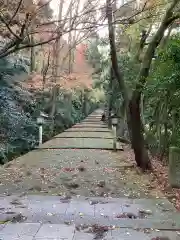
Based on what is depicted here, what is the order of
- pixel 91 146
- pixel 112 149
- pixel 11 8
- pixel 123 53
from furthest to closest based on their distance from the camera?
pixel 123 53
pixel 91 146
pixel 112 149
pixel 11 8

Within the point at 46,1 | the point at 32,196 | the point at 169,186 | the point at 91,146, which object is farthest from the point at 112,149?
the point at 46,1

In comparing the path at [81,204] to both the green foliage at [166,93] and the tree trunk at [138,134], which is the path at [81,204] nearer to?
the tree trunk at [138,134]

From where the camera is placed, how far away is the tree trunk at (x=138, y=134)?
941 centimetres

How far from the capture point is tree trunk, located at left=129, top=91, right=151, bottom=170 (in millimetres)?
9406

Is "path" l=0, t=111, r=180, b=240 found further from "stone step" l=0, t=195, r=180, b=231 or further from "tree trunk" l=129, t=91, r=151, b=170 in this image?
"tree trunk" l=129, t=91, r=151, b=170

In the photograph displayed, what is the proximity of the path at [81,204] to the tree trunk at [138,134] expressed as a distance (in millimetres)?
407

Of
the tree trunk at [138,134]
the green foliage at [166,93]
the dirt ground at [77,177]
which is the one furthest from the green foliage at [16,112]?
the green foliage at [166,93]

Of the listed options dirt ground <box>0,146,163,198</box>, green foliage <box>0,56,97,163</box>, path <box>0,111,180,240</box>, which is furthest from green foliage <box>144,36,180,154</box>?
green foliage <box>0,56,97,163</box>

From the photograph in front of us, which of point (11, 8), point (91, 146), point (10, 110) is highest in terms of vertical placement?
point (11, 8)

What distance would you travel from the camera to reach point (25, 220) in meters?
5.20

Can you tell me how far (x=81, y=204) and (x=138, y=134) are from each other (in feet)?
12.5

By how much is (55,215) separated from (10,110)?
11.0 metres

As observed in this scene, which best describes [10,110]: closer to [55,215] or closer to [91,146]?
[91,146]

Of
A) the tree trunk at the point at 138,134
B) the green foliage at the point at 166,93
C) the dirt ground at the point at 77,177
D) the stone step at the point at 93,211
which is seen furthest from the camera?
the tree trunk at the point at 138,134
